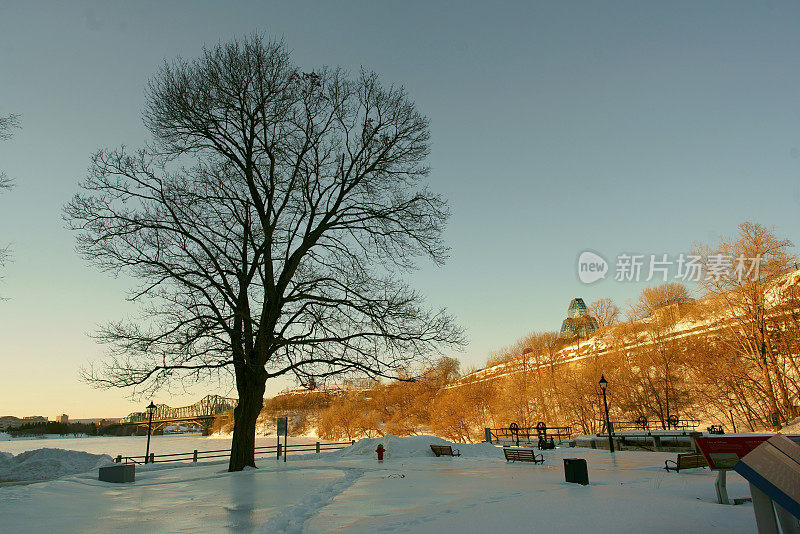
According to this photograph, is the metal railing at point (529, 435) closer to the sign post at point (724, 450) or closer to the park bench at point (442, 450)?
the park bench at point (442, 450)

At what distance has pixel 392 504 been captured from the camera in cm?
1011

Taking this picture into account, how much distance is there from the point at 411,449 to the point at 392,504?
1801 cm

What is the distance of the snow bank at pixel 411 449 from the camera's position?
26.6 meters

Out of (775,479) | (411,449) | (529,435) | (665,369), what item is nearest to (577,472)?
(775,479)

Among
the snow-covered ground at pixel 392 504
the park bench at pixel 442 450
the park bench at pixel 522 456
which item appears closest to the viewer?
the snow-covered ground at pixel 392 504

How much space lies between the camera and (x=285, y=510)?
9703 millimetres

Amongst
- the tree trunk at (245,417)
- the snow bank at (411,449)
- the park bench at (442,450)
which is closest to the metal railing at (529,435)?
the snow bank at (411,449)

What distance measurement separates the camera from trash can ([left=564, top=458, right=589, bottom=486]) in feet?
40.9

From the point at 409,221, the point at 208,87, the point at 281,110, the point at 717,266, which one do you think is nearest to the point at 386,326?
the point at 409,221

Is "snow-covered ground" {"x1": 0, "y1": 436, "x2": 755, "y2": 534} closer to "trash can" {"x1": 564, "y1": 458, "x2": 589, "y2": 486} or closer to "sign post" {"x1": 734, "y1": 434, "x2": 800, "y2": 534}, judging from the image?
"trash can" {"x1": 564, "y1": 458, "x2": 589, "y2": 486}

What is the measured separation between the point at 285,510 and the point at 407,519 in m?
2.88

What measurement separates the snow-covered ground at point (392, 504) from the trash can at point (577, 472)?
28 centimetres

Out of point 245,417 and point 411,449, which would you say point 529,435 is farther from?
point 245,417

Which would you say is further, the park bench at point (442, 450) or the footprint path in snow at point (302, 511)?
the park bench at point (442, 450)
